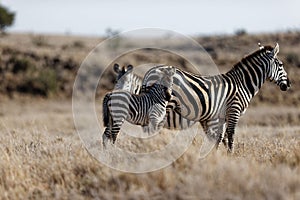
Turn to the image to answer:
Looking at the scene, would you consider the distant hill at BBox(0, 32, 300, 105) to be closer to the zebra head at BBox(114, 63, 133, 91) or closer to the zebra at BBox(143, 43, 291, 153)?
the zebra head at BBox(114, 63, 133, 91)

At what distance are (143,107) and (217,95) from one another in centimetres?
141

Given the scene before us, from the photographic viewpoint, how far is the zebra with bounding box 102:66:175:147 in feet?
33.9

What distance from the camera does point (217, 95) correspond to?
33.9 ft

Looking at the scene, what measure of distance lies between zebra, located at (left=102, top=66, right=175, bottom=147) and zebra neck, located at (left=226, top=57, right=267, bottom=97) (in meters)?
1.48

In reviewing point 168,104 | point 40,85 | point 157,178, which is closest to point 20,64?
point 40,85

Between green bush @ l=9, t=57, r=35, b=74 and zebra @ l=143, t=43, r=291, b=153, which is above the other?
green bush @ l=9, t=57, r=35, b=74

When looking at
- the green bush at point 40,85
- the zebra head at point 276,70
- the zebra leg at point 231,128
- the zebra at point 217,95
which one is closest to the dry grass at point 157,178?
the zebra leg at point 231,128

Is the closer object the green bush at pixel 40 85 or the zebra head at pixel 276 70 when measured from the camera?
the zebra head at pixel 276 70

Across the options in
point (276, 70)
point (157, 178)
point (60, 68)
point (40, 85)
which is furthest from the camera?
point (60, 68)

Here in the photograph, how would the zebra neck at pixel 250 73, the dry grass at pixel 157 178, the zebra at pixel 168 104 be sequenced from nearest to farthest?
the dry grass at pixel 157 178 < the zebra neck at pixel 250 73 < the zebra at pixel 168 104

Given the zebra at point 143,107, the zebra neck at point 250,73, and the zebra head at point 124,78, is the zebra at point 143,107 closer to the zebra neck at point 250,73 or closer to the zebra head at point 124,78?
the zebra neck at point 250,73

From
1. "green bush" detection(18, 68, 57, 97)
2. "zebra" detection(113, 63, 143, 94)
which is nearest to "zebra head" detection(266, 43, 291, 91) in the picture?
"zebra" detection(113, 63, 143, 94)

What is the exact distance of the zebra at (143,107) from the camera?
10.3 metres

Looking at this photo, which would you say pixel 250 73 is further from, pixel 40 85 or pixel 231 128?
pixel 40 85
